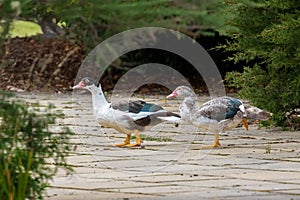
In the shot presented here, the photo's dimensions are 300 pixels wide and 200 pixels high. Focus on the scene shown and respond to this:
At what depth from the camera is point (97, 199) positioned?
6.77 metres

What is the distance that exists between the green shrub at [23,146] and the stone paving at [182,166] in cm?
35

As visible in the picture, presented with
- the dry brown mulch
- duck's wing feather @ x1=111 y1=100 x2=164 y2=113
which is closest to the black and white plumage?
duck's wing feather @ x1=111 y1=100 x2=164 y2=113

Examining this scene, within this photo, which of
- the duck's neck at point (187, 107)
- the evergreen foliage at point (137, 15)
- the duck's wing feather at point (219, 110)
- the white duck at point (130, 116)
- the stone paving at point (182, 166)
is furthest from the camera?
the duck's neck at point (187, 107)

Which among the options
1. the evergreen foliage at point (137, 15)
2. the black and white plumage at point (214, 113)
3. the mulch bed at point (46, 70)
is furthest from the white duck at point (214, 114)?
the mulch bed at point (46, 70)

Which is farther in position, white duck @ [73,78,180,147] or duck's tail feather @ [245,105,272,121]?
duck's tail feather @ [245,105,272,121]

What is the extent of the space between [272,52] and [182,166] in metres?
2.82

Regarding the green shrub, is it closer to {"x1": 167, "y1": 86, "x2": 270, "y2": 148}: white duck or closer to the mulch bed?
{"x1": 167, "y1": 86, "x2": 270, "y2": 148}: white duck

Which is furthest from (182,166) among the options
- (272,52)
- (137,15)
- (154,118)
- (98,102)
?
(137,15)

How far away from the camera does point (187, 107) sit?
9.71m

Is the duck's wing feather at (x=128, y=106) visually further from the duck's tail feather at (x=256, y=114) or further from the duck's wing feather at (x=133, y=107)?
the duck's tail feather at (x=256, y=114)

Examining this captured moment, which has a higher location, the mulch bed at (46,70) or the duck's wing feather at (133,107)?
the mulch bed at (46,70)

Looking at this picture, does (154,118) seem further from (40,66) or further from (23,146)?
(40,66)

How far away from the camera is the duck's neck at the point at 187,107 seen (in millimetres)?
9688

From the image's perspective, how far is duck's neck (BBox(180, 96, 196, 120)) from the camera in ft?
31.8
